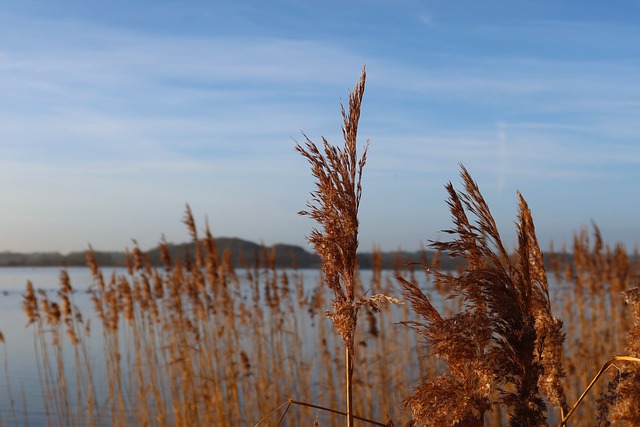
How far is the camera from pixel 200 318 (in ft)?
21.1

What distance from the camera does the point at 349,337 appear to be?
1356 mm

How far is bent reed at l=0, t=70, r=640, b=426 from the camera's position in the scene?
1394mm

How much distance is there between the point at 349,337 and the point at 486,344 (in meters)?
0.27

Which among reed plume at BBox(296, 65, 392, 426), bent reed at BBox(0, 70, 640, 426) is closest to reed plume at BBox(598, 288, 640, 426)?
bent reed at BBox(0, 70, 640, 426)

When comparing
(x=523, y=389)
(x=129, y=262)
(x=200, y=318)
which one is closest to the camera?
(x=523, y=389)

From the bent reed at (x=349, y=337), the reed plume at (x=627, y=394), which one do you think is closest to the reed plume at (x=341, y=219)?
the bent reed at (x=349, y=337)

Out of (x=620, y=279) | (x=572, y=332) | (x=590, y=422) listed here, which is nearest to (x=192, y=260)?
(x=590, y=422)

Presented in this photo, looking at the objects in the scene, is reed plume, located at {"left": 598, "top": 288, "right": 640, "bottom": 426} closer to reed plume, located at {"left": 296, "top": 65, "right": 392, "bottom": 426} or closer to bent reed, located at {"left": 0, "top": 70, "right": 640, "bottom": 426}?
bent reed, located at {"left": 0, "top": 70, "right": 640, "bottom": 426}

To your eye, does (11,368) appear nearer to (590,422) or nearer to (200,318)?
(200,318)

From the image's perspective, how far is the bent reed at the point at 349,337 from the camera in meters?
1.39

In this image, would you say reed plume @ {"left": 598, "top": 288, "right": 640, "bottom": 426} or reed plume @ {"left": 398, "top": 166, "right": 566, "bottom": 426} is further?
reed plume @ {"left": 598, "top": 288, "right": 640, "bottom": 426}

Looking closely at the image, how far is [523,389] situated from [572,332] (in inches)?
318

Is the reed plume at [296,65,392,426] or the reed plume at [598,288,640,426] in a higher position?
the reed plume at [296,65,392,426]

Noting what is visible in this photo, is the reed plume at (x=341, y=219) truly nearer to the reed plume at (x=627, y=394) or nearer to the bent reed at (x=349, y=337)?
the bent reed at (x=349, y=337)
